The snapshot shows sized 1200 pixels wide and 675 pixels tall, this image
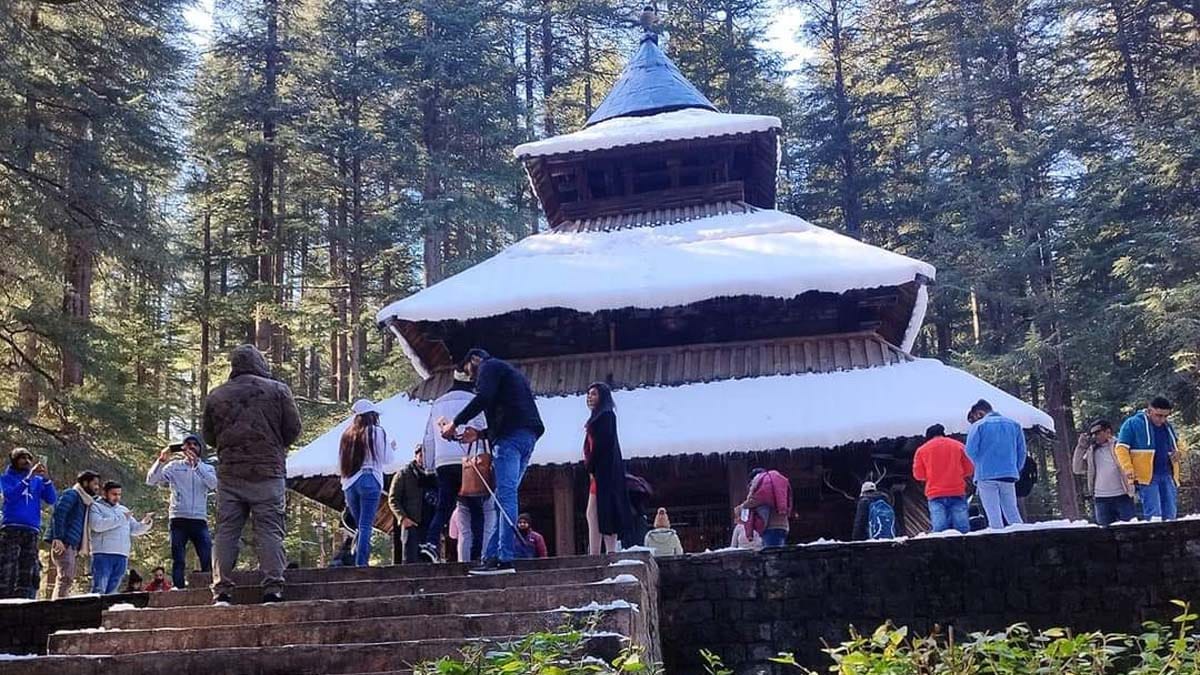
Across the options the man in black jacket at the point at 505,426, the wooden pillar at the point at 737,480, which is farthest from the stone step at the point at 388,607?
the wooden pillar at the point at 737,480

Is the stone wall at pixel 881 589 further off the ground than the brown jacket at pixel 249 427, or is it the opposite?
the brown jacket at pixel 249 427

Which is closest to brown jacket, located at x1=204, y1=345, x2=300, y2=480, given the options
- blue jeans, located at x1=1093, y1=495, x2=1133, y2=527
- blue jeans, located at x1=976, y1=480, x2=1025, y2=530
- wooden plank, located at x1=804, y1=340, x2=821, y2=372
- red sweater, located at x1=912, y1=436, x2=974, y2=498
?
red sweater, located at x1=912, y1=436, x2=974, y2=498

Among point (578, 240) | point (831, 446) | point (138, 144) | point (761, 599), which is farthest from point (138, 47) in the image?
point (761, 599)

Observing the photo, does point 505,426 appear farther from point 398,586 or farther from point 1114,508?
point 1114,508

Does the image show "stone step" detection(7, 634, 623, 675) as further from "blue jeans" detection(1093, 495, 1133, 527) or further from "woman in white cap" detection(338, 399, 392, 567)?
"blue jeans" detection(1093, 495, 1133, 527)

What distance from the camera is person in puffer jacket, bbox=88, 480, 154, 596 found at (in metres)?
10.1

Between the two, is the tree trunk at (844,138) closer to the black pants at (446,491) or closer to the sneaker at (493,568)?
the black pants at (446,491)

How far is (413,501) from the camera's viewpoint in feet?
32.2

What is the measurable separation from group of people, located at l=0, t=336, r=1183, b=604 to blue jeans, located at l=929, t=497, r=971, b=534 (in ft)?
0.04

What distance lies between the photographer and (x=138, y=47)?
2052cm

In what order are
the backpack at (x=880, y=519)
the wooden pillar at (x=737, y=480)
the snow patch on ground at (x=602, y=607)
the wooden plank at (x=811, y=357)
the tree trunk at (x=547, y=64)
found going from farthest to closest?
the tree trunk at (x=547, y=64), the wooden plank at (x=811, y=357), the wooden pillar at (x=737, y=480), the backpack at (x=880, y=519), the snow patch on ground at (x=602, y=607)

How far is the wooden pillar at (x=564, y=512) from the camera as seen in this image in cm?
1373

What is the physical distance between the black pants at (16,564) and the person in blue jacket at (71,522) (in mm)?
230

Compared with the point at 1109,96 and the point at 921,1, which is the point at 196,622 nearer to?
the point at 1109,96
